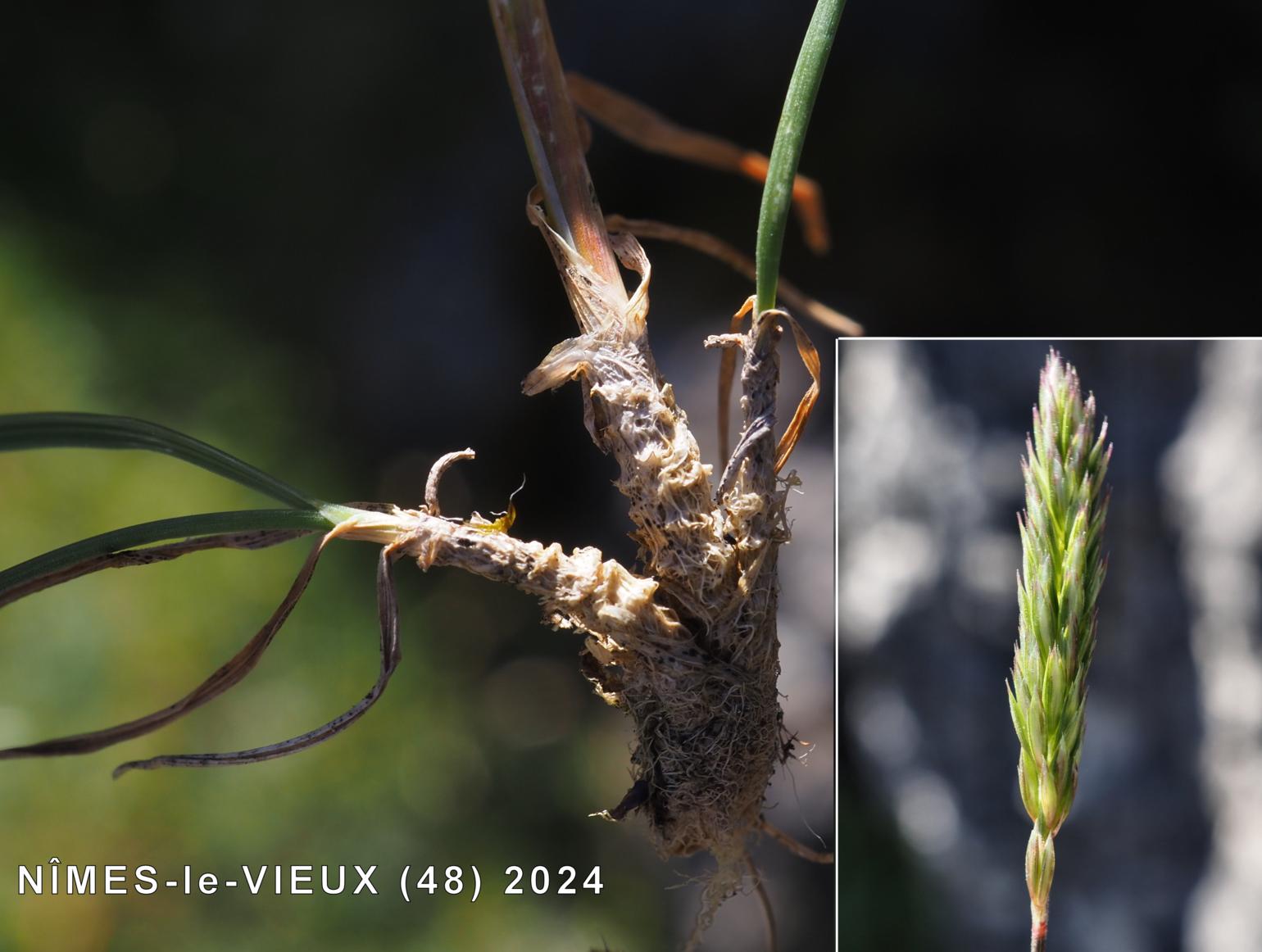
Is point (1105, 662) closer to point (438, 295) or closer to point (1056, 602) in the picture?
point (1056, 602)

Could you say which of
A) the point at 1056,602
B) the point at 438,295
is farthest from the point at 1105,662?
the point at 438,295

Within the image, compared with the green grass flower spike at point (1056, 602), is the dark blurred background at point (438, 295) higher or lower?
higher

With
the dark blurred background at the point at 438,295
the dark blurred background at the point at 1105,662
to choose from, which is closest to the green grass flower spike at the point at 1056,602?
the dark blurred background at the point at 1105,662

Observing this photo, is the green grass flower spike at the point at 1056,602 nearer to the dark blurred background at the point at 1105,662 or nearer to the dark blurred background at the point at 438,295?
the dark blurred background at the point at 1105,662

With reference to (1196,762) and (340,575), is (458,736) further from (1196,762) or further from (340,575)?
(1196,762)

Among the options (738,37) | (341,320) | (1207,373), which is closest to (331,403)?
(341,320)

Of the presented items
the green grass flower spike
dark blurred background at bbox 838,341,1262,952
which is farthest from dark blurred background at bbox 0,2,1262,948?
the green grass flower spike

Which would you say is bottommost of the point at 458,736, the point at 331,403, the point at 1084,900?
the point at 1084,900

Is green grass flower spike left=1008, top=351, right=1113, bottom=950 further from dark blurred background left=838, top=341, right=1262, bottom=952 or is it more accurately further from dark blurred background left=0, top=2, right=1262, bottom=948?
dark blurred background left=0, top=2, right=1262, bottom=948
